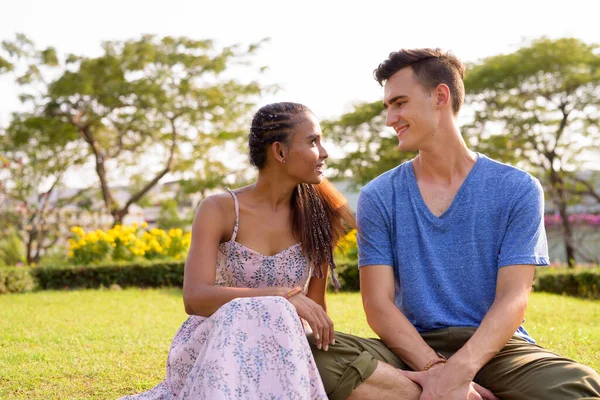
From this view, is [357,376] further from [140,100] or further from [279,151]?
[140,100]

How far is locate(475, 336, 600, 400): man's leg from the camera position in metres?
2.66

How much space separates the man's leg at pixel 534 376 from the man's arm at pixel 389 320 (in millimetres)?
282

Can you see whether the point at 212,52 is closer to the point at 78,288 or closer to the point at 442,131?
the point at 78,288

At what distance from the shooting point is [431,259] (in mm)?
3119

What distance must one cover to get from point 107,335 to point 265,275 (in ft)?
10.0

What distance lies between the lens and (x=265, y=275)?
327 centimetres

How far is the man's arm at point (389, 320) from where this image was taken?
9.62ft

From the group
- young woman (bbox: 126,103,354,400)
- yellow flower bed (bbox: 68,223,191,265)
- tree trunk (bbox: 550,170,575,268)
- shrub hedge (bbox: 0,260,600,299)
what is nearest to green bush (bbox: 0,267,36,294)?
shrub hedge (bbox: 0,260,600,299)

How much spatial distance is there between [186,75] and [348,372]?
51.8 feet

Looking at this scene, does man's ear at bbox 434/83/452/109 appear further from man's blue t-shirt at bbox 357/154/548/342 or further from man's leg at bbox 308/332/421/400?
man's leg at bbox 308/332/421/400

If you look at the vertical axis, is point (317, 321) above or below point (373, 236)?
below

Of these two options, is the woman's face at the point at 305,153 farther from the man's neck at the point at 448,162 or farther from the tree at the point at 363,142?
the tree at the point at 363,142

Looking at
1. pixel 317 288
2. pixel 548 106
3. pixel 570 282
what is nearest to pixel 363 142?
pixel 548 106

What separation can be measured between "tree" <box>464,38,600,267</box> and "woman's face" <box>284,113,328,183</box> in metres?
14.1
